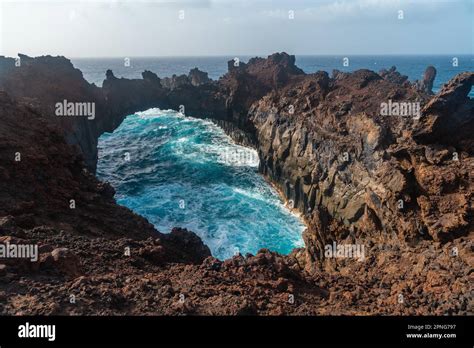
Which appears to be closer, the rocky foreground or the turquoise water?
the rocky foreground

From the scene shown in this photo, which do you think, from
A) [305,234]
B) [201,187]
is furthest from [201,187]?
[305,234]

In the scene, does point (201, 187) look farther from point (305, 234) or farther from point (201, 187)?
point (305, 234)

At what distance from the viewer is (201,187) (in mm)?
39438

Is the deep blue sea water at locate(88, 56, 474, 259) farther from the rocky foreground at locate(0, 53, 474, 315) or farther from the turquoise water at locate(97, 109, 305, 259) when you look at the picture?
the rocky foreground at locate(0, 53, 474, 315)

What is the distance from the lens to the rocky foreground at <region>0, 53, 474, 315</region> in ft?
29.7

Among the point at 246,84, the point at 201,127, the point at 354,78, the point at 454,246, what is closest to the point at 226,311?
the point at 454,246

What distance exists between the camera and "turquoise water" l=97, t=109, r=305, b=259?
98.9 ft

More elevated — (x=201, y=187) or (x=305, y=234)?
(x=201, y=187)

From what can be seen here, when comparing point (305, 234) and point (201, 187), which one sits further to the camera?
point (201, 187)

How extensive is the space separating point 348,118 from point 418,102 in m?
5.51

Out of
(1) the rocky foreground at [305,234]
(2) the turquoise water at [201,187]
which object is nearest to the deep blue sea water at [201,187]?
(2) the turquoise water at [201,187]

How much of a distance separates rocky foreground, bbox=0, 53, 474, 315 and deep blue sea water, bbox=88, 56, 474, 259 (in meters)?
4.93

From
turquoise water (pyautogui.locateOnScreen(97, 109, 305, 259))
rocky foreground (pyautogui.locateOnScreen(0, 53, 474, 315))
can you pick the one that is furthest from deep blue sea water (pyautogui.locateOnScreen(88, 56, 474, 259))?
rocky foreground (pyautogui.locateOnScreen(0, 53, 474, 315))
